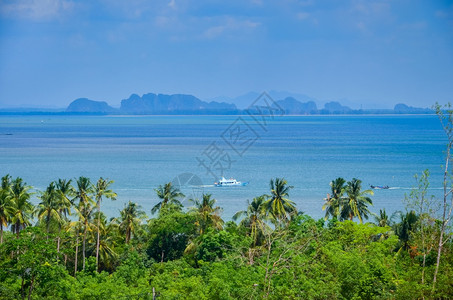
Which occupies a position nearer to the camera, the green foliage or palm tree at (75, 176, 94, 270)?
palm tree at (75, 176, 94, 270)

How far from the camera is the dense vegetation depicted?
23656mm

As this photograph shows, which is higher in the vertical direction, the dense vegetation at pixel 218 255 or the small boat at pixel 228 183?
the dense vegetation at pixel 218 255

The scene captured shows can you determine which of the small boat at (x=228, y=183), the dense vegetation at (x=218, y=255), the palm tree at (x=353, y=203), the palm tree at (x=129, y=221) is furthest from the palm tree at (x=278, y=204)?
the small boat at (x=228, y=183)

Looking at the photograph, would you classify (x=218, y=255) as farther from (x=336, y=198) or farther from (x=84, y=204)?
(x=336, y=198)

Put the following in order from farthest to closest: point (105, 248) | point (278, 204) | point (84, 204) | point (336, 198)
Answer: point (336, 198)
point (278, 204)
point (105, 248)
point (84, 204)

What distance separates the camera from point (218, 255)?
115ft

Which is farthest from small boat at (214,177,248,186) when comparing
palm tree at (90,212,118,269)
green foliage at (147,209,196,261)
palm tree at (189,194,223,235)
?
green foliage at (147,209,196,261)

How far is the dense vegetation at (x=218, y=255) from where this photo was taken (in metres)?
23.7

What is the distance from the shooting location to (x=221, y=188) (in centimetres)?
8650

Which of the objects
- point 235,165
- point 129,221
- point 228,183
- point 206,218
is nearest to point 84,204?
point 129,221

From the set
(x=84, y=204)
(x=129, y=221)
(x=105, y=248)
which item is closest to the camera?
(x=84, y=204)

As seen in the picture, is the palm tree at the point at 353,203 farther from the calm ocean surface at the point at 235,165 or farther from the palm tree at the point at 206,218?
the calm ocean surface at the point at 235,165

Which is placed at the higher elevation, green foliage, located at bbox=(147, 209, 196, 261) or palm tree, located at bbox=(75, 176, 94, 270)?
palm tree, located at bbox=(75, 176, 94, 270)

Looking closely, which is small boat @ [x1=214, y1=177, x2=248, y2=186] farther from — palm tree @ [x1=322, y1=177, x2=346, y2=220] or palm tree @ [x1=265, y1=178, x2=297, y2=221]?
palm tree @ [x1=322, y1=177, x2=346, y2=220]
